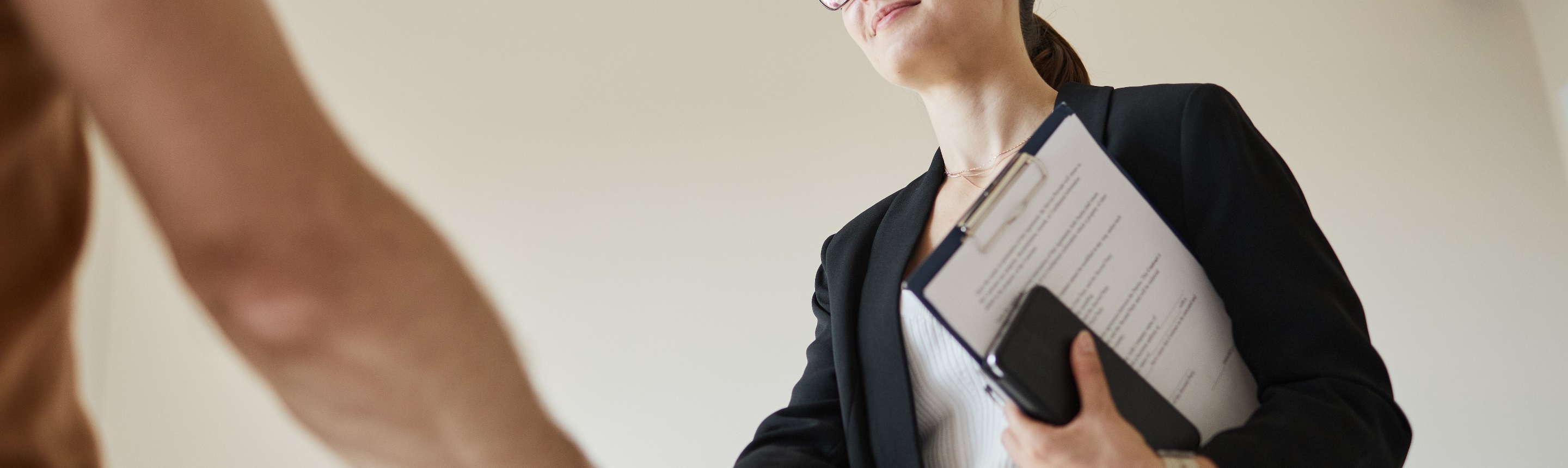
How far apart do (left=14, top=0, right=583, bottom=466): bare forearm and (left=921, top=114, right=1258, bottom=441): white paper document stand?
37cm

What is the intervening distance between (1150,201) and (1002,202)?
184 mm

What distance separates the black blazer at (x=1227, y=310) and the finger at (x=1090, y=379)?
3.2 inches

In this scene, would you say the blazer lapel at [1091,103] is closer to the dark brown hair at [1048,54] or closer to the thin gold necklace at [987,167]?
the thin gold necklace at [987,167]

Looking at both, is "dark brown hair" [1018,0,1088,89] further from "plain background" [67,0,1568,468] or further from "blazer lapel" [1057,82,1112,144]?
"plain background" [67,0,1568,468]

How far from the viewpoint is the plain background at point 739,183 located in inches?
64.1

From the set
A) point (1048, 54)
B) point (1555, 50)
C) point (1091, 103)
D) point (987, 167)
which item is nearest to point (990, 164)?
point (987, 167)

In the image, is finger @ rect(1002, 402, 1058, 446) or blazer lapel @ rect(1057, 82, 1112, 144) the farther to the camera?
blazer lapel @ rect(1057, 82, 1112, 144)

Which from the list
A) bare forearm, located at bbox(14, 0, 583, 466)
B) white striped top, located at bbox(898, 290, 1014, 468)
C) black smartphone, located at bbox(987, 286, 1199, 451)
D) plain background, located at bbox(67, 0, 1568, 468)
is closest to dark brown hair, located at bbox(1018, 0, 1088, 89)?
white striped top, located at bbox(898, 290, 1014, 468)

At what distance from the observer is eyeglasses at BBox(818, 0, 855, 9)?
0.95 m

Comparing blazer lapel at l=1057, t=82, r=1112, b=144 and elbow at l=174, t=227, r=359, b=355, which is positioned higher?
blazer lapel at l=1057, t=82, r=1112, b=144

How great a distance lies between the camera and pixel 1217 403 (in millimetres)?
634

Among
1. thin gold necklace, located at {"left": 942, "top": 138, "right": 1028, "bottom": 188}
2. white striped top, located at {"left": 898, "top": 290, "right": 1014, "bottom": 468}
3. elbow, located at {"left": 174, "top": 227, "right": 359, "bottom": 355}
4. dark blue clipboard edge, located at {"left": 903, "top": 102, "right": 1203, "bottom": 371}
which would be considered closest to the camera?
elbow, located at {"left": 174, "top": 227, "right": 359, "bottom": 355}

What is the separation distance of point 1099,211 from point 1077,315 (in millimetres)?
77

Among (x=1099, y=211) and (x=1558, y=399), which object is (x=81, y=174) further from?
(x=1558, y=399)
